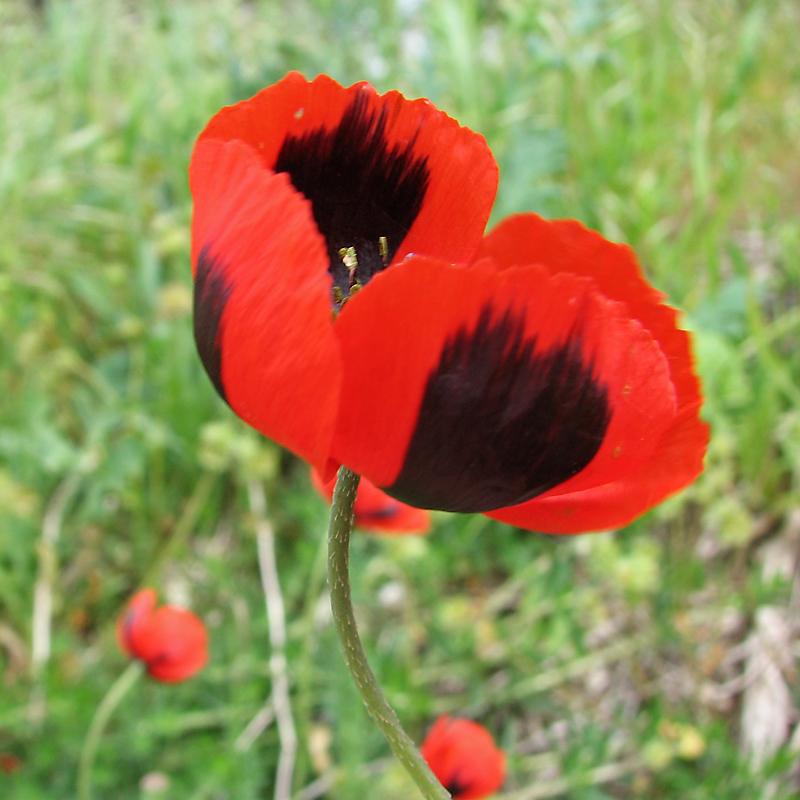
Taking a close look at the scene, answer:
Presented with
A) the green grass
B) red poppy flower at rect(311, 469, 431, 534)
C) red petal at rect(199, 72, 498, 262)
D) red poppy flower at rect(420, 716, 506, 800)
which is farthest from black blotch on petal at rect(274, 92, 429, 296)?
the green grass

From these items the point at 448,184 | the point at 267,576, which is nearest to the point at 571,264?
the point at 448,184

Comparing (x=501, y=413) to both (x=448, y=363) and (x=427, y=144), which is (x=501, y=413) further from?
(x=427, y=144)

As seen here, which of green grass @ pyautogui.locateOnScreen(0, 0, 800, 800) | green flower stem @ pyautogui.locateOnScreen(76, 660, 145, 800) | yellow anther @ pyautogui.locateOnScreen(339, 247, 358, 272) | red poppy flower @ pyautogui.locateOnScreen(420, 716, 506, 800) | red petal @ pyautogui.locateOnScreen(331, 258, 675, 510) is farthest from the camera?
green grass @ pyautogui.locateOnScreen(0, 0, 800, 800)

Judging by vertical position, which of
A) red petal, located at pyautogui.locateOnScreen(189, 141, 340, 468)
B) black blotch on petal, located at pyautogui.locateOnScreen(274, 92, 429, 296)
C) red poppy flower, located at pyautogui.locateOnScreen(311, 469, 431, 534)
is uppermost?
black blotch on petal, located at pyautogui.locateOnScreen(274, 92, 429, 296)

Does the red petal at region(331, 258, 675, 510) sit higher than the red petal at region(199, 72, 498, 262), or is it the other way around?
the red petal at region(199, 72, 498, 262)

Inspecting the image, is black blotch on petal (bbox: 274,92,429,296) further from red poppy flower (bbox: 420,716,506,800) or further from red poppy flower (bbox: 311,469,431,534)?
red poppy flower (bbox: 420,716,506,800)
